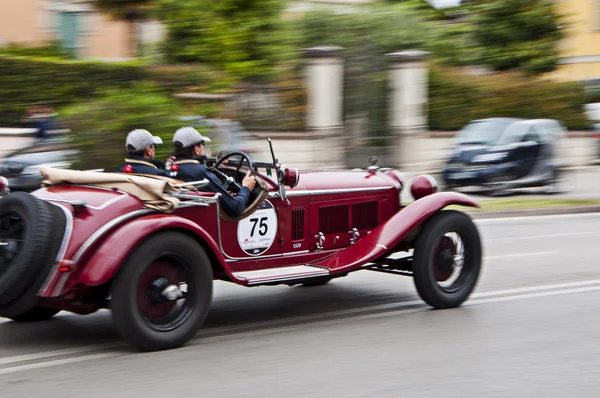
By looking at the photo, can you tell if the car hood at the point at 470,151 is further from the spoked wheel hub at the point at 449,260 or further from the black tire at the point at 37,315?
the black tire at the point at 37,315

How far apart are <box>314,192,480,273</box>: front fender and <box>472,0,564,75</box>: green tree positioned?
22577 millimetres

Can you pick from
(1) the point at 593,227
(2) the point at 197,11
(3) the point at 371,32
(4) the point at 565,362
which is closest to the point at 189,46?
(2) the point at 197,11

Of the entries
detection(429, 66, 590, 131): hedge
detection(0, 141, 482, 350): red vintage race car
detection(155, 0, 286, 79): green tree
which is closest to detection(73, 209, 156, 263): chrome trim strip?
detection(0, 141, 482, 350): red vintage race car

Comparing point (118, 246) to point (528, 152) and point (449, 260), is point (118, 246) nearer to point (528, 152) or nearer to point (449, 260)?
point (449, 260)

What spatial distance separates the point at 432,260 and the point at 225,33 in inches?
636

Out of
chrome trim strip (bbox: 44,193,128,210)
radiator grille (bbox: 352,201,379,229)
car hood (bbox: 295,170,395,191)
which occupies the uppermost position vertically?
chrome trim strip (bbox: 44,193,128,210)

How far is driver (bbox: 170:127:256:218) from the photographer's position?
6.88 m

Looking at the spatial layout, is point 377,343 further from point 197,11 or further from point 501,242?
point 197,11

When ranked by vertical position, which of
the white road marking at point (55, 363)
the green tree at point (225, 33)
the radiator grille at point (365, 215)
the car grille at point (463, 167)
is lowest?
the white road marking at point (55, 363)

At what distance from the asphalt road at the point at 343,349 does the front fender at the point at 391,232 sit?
45cm

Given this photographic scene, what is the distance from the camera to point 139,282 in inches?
240

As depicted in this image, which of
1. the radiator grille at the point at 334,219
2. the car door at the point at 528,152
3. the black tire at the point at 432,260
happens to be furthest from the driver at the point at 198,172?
the car door at the point at 528,152

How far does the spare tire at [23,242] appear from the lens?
5875mm

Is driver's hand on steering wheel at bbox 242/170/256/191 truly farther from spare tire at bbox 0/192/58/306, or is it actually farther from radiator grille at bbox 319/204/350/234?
spare tire at bbox 0/192/58/306
